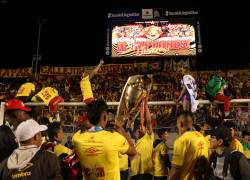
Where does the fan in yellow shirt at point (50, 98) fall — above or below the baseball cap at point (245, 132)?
above

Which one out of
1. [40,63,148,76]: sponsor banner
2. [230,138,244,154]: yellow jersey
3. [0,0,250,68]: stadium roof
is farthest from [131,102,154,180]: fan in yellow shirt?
[0,0,250,68]: stadium roof

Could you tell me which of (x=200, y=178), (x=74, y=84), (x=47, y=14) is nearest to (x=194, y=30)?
(x=74, y=84)

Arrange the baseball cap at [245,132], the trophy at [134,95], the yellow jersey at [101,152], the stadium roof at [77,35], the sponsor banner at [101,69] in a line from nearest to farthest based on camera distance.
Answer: the yellow jersey at [101,152], the trophy at [134,95], the baseball cap at [245,132], the sponsor banner at [101,69], the stadium roof at [77,35]

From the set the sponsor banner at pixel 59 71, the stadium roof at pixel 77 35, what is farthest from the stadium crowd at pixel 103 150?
the stadium roof at pixel 77 35

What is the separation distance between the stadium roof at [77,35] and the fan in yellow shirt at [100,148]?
22.7m

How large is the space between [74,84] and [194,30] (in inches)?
323

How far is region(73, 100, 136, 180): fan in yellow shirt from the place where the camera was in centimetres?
391

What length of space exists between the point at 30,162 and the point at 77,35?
81.3ft

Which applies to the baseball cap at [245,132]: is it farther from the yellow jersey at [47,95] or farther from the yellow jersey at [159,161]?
the yellow jersey at [47,95]

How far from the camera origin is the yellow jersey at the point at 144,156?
6.39 metres

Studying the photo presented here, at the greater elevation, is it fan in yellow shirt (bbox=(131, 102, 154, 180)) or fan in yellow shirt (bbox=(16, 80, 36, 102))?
fan in yellow shirt (bbox=(16, 80, 36, 102))

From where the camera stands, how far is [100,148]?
3.91 metres

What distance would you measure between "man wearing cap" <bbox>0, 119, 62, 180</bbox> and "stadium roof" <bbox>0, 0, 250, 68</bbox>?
23142mm

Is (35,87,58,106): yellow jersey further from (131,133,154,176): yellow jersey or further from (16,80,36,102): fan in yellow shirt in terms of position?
(131,133,154,176): yellow jersey
